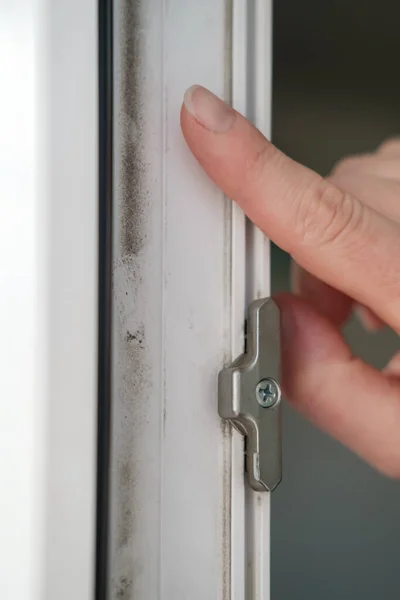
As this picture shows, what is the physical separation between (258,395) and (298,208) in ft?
0.43

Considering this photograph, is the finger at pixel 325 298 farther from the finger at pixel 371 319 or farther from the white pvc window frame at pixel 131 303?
the white pvc window frame at pixel 131 303

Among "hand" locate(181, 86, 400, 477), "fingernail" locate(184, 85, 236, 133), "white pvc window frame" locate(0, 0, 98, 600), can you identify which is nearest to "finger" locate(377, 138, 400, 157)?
"hand" locate(181, 86, 400, 477)

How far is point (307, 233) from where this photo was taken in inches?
18.5

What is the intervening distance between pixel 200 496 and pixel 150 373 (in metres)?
0.09

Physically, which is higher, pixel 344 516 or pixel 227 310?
pixel 227 310

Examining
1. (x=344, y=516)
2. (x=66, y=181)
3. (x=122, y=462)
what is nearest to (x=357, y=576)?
(x=344, y=516)

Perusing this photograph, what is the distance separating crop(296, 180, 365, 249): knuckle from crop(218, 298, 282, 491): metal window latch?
0.06 metres

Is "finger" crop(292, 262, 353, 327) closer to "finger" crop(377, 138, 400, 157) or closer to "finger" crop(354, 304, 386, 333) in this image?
"finger" crop(354, 304, 386, 333)

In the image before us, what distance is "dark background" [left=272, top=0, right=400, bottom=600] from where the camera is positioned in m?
1.40

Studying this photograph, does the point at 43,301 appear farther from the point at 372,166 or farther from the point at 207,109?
the point at 372,166

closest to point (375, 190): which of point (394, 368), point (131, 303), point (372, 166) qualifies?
point (372, 166)

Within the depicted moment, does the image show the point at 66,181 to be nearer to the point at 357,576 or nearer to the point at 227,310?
the point at 227,310

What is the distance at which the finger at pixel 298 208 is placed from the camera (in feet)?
1.38

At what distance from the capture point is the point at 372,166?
1.95 ft
